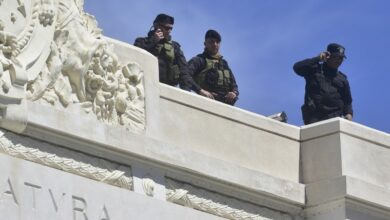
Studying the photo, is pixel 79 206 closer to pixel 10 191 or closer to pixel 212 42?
pixel 10 191

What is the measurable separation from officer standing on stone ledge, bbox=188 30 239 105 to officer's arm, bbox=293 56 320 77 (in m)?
1.08

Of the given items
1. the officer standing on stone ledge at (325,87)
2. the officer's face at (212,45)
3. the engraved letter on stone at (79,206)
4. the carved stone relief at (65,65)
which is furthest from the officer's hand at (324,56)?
the engraved letter on stone at (79,206)

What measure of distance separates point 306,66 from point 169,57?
2409mm

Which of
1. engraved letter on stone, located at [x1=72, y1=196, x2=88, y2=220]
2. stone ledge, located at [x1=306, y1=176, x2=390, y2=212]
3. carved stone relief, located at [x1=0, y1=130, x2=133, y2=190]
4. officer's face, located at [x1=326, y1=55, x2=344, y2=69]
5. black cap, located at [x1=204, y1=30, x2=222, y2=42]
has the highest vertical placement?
officer's face, located at [x1=326, y1=55, x2=344, y2=69]

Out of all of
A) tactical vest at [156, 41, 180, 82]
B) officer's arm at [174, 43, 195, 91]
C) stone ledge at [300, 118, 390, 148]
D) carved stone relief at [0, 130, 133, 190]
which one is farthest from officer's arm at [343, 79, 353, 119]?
carved stone relief at [0, 130, 133, 190]

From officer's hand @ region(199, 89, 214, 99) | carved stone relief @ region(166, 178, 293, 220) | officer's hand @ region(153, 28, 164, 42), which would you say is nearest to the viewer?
carved stone relief @ region(166, 178, 293, 220)

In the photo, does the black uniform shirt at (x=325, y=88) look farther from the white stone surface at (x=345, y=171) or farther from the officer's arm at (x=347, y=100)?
the white stone surface at (x=345, y=171)

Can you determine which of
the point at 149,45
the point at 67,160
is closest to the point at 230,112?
the point at 149,45

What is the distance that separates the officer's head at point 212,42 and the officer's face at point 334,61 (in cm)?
183

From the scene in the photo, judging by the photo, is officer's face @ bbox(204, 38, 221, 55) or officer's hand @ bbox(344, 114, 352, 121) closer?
officer's face @ bbox(204, 38, 221, 55)

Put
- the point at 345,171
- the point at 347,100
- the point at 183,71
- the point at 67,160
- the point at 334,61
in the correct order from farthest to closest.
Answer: the point at 347,100, the point at 334,61, the point at 345,171, the point at 183,71, the point at 67,160

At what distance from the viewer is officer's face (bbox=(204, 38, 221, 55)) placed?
105ft

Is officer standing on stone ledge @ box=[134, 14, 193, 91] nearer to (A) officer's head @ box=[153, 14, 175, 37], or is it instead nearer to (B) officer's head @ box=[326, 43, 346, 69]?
(A) officer's head @ box=[153, 14, 175, 37]

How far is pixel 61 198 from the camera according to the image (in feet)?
93.9
